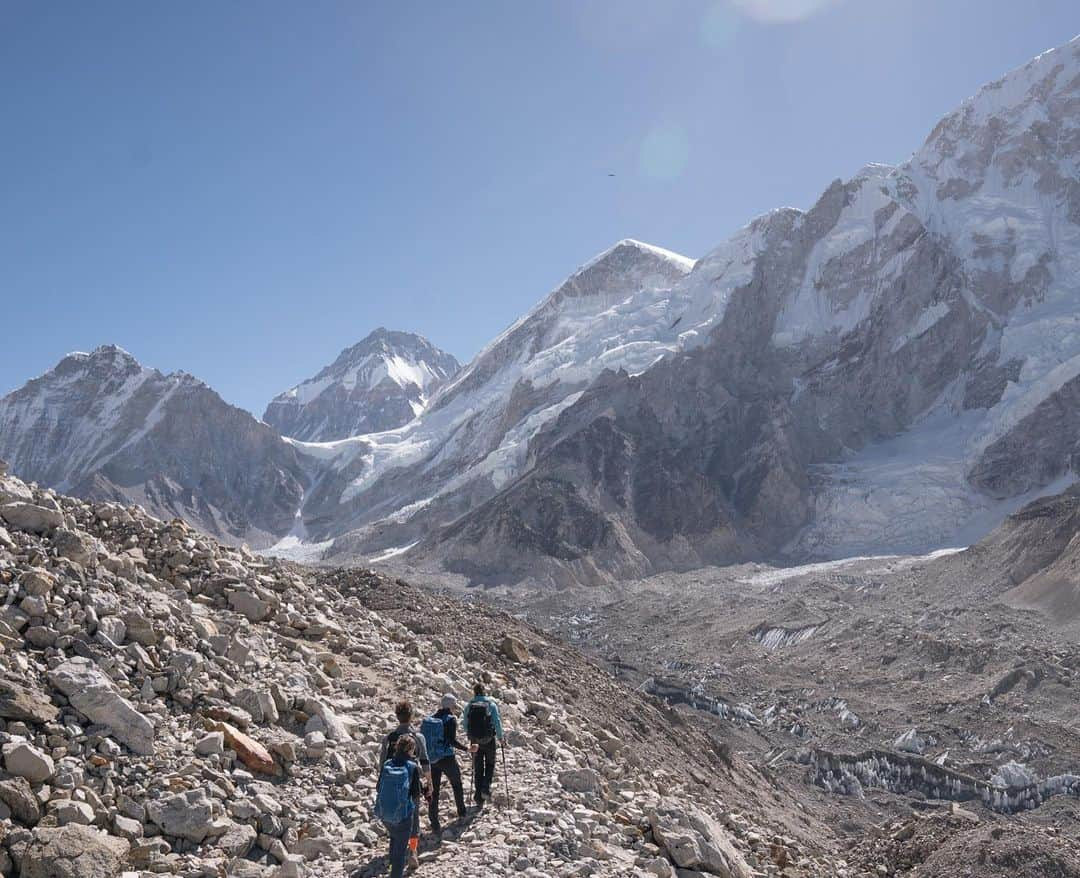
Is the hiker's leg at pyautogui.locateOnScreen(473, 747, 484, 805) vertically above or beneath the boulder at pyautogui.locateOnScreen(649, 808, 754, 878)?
above

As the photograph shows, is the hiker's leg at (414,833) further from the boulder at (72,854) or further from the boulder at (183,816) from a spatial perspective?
the boulder at (72,854)

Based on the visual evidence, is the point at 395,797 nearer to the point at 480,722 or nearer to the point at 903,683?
the point at 480,722

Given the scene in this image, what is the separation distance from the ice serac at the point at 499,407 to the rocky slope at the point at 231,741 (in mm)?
91027

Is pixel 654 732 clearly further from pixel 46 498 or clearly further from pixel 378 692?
pixel 46 498

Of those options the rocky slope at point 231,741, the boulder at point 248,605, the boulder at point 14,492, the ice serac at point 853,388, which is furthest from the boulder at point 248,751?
the ice serac at point 853,388

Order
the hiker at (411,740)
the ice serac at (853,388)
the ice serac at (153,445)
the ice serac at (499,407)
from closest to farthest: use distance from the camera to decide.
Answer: the hiker at (411,740) → the ice serac at (853,388) → the ice serac at (499,407) → the ice serac at (153,445)

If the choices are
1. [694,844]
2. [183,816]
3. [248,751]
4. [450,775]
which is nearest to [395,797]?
[450,775]

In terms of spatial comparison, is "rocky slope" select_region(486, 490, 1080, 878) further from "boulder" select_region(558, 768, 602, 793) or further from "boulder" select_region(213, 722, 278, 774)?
"boulder" select_region(213, 722, 278, 774)

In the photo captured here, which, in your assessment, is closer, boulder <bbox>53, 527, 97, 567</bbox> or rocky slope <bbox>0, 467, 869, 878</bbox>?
rocky slope <bbox>0, 467, 869, 878</bbox>

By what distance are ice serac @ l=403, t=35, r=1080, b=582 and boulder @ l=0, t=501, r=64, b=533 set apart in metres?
65.9

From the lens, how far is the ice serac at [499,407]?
355 ft

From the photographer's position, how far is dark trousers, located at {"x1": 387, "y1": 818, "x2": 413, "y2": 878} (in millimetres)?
6492

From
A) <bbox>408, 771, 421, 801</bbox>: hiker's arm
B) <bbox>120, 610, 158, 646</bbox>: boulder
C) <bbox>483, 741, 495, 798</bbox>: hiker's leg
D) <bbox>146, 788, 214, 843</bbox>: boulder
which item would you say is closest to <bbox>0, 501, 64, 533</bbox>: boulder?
<bbox>120, 610, 158, 646</bbox>: boulder

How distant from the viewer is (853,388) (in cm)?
10425
